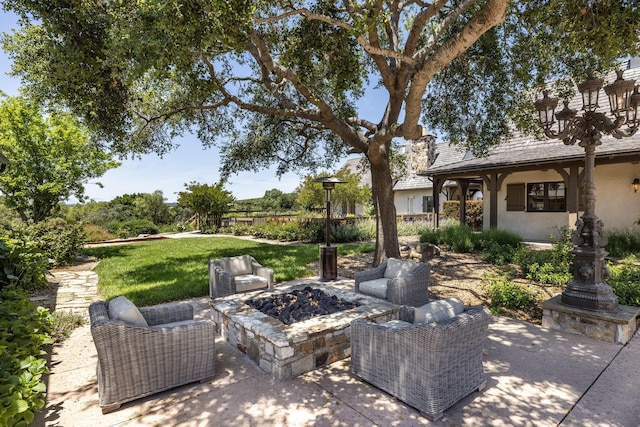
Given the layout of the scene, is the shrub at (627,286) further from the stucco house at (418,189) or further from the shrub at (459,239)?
the stucco house at (418,189)

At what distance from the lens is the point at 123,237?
17.0m

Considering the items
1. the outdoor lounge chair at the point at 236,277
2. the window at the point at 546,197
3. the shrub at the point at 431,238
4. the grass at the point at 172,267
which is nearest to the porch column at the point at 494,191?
the window at the point at 546,197

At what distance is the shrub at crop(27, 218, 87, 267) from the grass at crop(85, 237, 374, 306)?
2.73 feet

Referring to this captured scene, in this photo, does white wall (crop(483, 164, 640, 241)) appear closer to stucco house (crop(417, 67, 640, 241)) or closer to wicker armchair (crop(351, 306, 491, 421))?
stucco house (crop(417, 67, 640, 241))

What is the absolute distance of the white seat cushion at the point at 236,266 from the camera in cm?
586

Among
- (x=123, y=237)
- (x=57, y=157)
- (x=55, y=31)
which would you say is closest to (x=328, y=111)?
(x=55, y=31)

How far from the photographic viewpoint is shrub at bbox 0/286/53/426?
1.87m

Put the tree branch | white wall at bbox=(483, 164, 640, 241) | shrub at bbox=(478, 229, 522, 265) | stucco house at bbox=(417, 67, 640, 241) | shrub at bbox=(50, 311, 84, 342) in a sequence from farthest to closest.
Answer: white wall at bbox=(483, 164, 640, 241) < stucco house at bbox=(417, 67, 640, 241) < shrub at bbox=(478, 229, 522, 265) < shrub at bbox=(50, 311, 84, 342) < the tree branch

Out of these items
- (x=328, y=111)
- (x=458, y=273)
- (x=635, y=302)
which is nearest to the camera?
(x=635, y=302)

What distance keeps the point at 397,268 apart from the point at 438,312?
8.41 ft

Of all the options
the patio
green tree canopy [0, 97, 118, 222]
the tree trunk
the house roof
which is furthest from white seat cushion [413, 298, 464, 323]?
green tree canopy [0, 97, 118, 222]

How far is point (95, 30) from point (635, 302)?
9055mm

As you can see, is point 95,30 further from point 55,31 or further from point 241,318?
point 241,318

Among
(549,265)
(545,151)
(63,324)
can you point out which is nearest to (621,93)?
(549,265)
